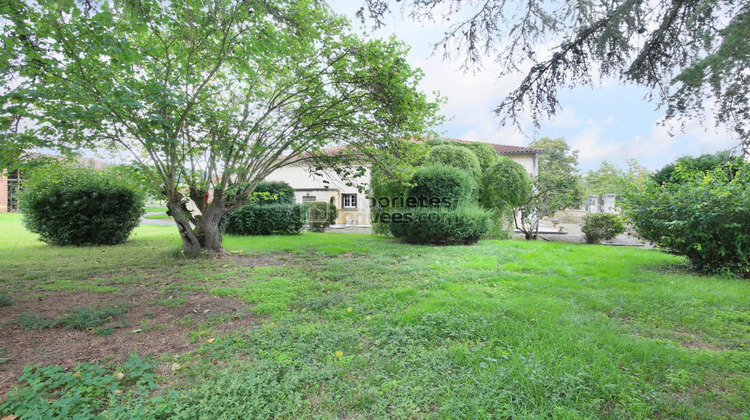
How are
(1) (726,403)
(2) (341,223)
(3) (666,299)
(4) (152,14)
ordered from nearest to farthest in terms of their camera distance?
(1) (726,403) → (3) (666,299) → (4) (152,14) → (2) (341,223)

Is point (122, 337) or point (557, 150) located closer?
point (122, 337)

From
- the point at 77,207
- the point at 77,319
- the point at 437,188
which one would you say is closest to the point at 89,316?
the point at 77,319

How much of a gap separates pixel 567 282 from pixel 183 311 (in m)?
5.76

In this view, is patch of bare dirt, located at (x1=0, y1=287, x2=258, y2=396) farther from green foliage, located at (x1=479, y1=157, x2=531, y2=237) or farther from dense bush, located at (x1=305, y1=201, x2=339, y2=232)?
green foliage, located at (x1=479, y1=157, x2=531, y2=237)

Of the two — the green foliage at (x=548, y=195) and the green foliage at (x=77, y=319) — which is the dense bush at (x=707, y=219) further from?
the green foliage at (x=77, y=319)

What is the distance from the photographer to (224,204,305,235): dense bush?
488 inches

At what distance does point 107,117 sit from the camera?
4.52 m

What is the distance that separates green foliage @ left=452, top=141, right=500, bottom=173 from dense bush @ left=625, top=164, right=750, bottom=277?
712 centimetres

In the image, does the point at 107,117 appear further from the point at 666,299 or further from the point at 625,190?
the point at 625,190

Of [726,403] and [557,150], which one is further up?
[557,150]

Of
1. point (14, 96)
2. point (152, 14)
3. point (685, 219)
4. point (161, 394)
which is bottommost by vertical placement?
point (161, 394)

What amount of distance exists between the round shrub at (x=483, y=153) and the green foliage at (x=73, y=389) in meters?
13.1

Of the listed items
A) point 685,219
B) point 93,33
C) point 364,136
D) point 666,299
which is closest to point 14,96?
point 93,33

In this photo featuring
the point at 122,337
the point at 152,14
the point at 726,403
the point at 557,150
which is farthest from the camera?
the point at 557,150
